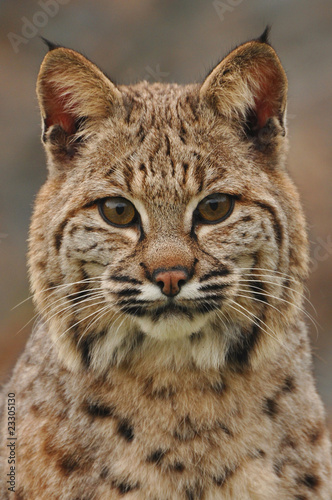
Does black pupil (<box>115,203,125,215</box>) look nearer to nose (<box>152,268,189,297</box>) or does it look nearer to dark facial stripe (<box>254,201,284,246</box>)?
nose (<box>152,268,189,297</box>)

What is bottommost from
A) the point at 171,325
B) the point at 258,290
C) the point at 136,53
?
the point at 171,325

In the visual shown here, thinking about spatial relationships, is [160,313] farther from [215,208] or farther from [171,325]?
[215,208]

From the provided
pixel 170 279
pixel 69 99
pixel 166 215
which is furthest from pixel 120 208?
Result: pixel 69 99

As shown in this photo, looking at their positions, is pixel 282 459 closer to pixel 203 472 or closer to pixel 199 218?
pixel 203 472

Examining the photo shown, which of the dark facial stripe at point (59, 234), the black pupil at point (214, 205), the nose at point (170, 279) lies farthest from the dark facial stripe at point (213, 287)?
the dark facial stripe at point (59, 234)

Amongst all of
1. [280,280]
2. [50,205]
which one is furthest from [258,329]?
[50,205]

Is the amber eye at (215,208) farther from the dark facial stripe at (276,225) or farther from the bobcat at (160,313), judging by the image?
the dark facial stripe at (276,225)

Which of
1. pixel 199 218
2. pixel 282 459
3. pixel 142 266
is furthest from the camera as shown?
pixel 282 459
